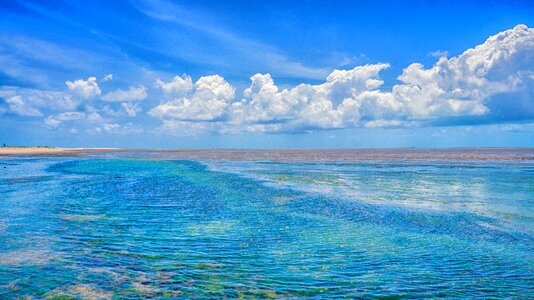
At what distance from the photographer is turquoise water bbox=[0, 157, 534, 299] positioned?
9945 mm

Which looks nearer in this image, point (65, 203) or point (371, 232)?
point (371, 232)

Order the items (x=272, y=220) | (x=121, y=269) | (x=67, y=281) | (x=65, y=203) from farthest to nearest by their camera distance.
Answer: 1. (x=65, y=203)
2. (x=272, y=220)
3. (x=121, y=269)
4. (x=67, y=281)

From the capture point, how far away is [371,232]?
1636 cm

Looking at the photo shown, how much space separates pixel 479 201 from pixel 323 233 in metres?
14.0

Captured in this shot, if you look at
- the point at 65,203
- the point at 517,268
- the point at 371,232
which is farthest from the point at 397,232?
the point at 65,203

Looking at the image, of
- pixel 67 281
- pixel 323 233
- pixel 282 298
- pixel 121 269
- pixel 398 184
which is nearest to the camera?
pixel 282 298

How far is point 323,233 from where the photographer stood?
16047 millimetres

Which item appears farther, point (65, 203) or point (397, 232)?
point (65, 203)

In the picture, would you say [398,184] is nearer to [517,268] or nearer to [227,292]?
[517,268]

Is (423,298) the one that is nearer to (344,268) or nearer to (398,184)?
(344,268)

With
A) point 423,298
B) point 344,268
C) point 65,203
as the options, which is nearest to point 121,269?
point 344,268

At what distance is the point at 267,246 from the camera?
1394 centimetres

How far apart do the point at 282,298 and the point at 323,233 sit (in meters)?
7.07

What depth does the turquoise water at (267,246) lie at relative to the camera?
9945mm
